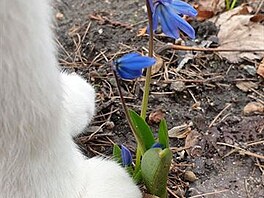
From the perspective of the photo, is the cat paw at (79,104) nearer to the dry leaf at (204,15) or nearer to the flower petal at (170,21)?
the flower petal at (170,21)

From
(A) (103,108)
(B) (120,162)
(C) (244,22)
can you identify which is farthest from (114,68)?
(C) (244,22)

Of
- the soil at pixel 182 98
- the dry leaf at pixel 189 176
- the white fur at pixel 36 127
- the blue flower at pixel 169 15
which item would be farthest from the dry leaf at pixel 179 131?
the blue flower at pixel 169 15

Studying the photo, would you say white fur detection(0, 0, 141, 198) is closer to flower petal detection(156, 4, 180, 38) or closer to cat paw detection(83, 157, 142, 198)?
cat paw detection(83, 157, 142, 198)

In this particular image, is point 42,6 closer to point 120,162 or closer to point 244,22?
point 120,162

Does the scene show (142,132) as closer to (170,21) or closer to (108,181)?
(108,181)

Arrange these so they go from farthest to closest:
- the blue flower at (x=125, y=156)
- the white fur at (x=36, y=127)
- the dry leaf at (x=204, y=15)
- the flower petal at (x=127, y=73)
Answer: the dry leaf at (x=204, y=15)
the blue flower at (x=125, y=156)
the flower petal at (x=127, y=73)
the white fur at (x=36, y=127)
